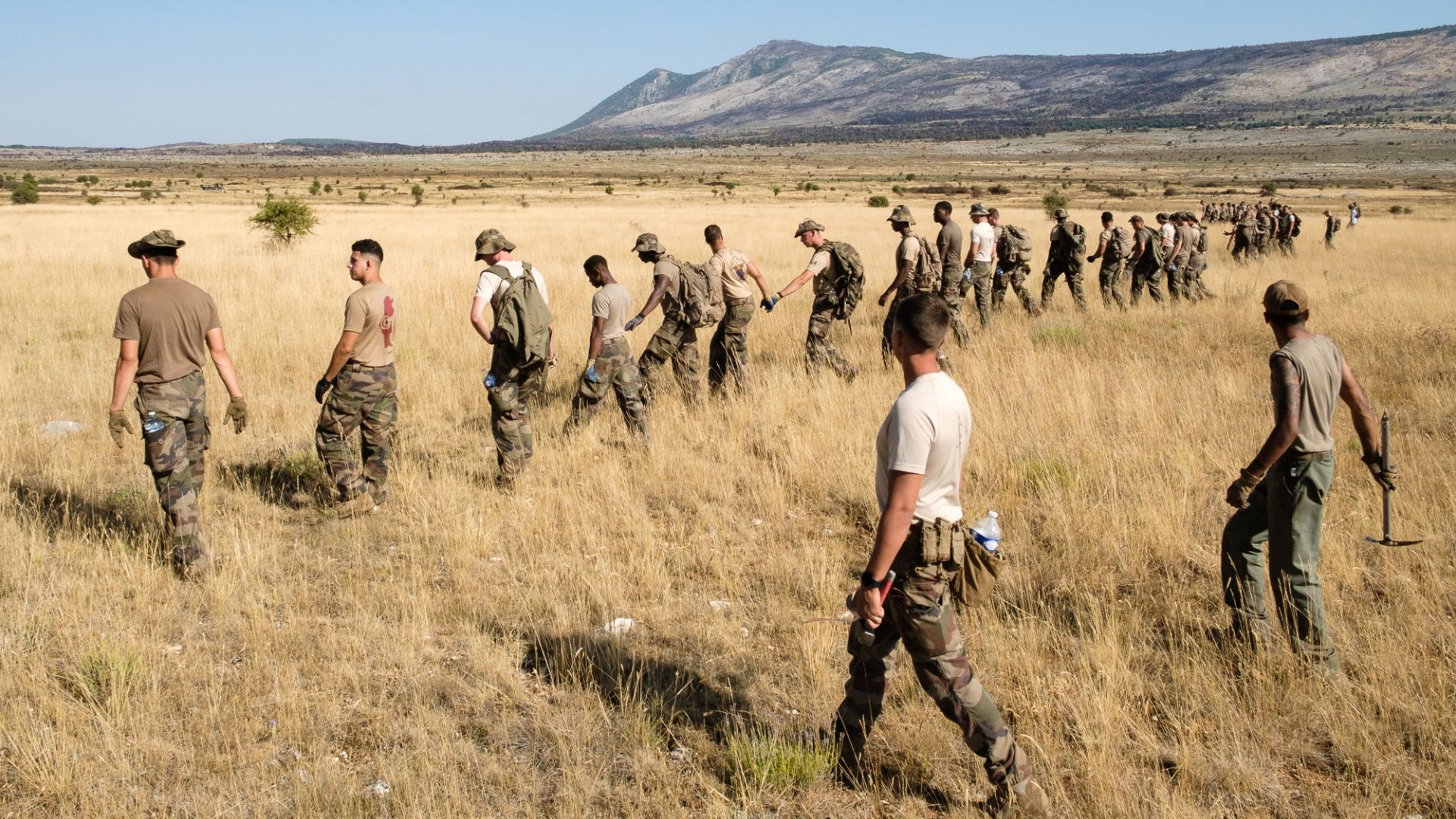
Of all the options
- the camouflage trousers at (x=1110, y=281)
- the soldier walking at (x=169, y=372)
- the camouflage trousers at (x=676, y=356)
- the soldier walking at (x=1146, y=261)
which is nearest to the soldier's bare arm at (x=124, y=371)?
the soldier walking at (x=169, y=372)

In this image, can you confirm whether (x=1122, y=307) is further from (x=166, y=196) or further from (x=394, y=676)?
(x=166, y=196)

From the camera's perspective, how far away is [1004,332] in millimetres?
13242

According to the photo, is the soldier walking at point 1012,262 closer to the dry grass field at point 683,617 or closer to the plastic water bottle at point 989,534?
the dry grass field at point 683,617

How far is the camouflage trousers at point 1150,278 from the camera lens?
52.5 feet

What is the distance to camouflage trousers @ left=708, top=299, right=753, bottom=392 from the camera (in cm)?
959

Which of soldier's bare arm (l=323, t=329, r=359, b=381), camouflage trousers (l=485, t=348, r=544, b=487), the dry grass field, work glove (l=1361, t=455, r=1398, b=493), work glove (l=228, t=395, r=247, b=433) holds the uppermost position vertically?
soldier's bare arm (l=323, t=329, r=359, b=381)

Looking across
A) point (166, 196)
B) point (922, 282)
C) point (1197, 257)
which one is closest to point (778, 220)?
point (1197, 257)

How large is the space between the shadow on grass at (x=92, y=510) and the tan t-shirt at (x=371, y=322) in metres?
1.70

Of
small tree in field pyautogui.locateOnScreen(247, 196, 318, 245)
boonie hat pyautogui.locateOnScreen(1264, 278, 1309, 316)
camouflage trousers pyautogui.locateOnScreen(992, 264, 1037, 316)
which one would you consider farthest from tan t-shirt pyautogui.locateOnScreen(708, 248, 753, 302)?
small tree in field pyautogui.locateOnScreen(247, 196, 318, 245)

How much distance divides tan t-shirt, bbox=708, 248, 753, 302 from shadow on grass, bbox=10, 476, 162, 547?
5.09 m

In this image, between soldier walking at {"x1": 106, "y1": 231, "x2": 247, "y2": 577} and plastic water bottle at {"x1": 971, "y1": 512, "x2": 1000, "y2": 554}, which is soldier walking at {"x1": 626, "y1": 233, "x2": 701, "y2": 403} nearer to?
soldier walking at {"x1": 106, "y1": 231, "x2": 247, "y2": 577}

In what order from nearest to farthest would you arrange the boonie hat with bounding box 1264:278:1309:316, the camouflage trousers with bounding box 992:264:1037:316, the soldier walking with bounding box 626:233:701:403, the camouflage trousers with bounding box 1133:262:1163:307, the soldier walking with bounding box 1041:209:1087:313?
the boonie hat with bounding box 1264:278:1309:316, the soldier walking with bounding box 626:233:701:403, the soldier walking with bounding box 1041:209:1087:313, the camouflage trousers with bounding box 992:264:1037:316, the camouflage trousers with bounding box 1133:262:1163:307

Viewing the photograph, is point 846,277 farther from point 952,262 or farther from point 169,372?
point 169,372

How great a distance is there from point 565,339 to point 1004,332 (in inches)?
235
